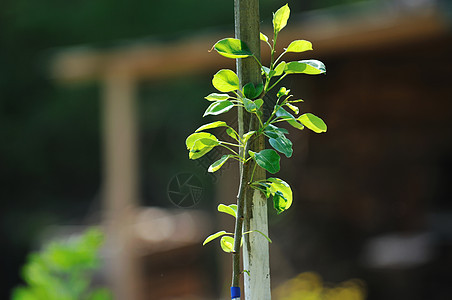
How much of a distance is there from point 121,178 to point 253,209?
14.7ft

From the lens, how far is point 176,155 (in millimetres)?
14438

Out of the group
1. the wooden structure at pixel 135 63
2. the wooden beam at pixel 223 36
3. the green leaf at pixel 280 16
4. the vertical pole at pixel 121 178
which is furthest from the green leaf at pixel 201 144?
the vertical pole at pixel 121 178

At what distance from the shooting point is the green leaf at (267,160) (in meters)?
0.51

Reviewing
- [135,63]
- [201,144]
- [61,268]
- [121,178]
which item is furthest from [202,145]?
[121,178]

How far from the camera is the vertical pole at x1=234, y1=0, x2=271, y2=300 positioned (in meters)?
0.57

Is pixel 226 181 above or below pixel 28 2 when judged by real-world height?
below

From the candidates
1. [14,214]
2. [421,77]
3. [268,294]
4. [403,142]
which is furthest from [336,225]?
[14,214]

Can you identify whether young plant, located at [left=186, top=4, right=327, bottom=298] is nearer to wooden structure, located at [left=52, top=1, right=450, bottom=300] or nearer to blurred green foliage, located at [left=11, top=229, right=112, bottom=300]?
blurred green foliage, located at [left=11, top=229, right=112, bottom=300]

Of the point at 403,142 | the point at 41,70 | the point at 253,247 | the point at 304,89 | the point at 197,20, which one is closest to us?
the point at 253,247

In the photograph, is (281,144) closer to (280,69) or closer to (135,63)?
(280,69)

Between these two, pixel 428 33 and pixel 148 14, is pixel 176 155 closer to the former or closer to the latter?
pixel 148 14

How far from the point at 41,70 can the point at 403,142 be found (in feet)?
29.4

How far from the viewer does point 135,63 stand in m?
4.70

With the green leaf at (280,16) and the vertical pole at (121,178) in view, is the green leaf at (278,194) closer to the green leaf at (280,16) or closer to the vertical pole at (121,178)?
the green leaf at (280,16)
